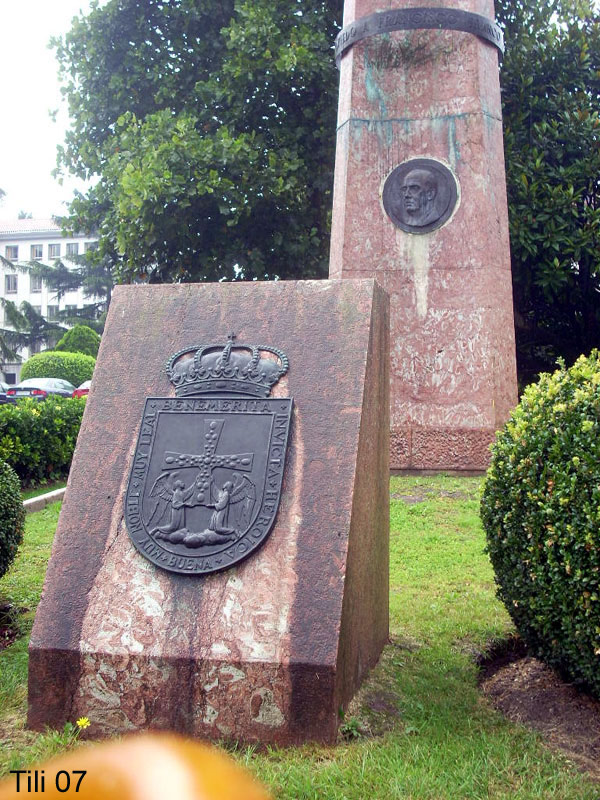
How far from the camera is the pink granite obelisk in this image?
8641mm

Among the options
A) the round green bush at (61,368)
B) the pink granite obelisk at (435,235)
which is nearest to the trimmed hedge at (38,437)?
the pink granite obelisk at (435,235)

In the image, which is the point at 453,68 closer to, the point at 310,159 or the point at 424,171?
the point at 424,171

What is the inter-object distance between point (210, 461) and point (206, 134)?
11.2 metres

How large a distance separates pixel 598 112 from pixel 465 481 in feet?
24.6

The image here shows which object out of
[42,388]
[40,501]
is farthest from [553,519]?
[42,388]

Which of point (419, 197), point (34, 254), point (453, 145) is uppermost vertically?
point (34, 254)

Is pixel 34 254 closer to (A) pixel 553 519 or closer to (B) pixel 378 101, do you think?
(B) pixel 378 101

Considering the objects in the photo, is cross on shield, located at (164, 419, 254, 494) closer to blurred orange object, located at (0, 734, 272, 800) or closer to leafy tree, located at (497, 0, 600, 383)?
blurred orange object, located at (0, 734, 272, 800)

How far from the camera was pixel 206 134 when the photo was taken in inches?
543

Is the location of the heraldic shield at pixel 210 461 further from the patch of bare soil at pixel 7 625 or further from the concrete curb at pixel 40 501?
the concrete curb at pixel 40 501

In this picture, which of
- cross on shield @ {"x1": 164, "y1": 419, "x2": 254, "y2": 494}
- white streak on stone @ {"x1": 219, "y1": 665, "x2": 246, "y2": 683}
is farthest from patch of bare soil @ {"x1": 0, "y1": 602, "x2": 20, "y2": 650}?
white streak on stone @ {"x1": 219, "y1": 665, "x2": 246, "y2": 683}

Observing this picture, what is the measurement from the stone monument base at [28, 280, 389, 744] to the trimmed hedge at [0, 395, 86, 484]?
5902mm

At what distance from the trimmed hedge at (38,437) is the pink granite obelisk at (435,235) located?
157 inches

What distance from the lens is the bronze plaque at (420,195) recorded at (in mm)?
8812
